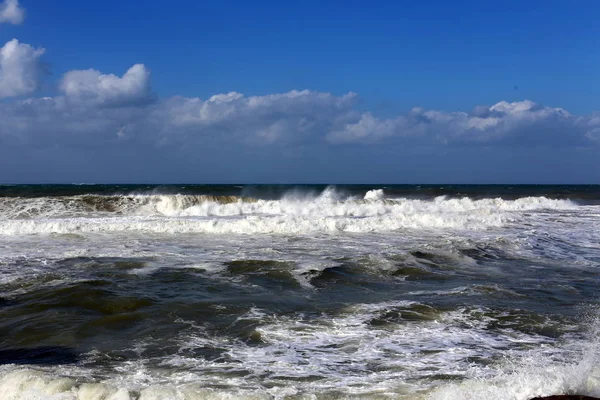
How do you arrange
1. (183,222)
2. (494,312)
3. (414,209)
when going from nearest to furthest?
1. (494,312)
2. (183,222)
3. (414,209)

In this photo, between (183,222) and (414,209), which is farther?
(414,209)

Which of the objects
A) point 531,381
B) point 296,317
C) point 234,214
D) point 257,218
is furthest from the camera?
point 234,214

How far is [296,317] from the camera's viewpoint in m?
8.10

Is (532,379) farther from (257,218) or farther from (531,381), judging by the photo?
(257,218)

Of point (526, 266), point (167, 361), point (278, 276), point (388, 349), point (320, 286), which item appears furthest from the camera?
point (526, 266)

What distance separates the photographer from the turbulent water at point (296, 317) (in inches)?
211

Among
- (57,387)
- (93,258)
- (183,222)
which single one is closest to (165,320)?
(57,387)

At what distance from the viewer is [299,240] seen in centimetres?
1700

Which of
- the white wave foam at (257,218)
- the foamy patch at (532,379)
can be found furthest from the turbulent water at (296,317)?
the white wave foam at (257,218)

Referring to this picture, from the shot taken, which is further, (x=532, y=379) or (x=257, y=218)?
(x=257, y=218)

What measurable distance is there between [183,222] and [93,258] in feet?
22.7

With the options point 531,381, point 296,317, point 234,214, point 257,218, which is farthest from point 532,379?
point 234,214

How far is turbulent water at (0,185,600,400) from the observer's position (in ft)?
17.6

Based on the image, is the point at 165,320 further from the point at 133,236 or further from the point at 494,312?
the point at 133,236
